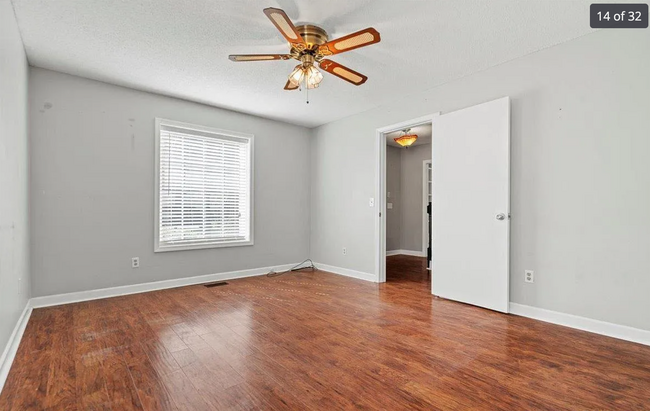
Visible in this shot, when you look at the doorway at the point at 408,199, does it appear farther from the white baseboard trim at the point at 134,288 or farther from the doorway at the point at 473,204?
the white baseboard trim at the point at 134,288

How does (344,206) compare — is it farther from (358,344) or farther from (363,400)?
(363,400)

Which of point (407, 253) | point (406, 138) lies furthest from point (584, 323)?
point (407, 253)

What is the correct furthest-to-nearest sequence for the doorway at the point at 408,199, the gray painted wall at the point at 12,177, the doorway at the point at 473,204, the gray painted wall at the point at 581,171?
the doorway at the point at 408,199, the doorway at the point at 473,204, the gray painted wall at the point at 581,171, the gray painted wall at the point at 12,177

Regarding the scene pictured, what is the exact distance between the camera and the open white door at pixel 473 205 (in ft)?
10.3

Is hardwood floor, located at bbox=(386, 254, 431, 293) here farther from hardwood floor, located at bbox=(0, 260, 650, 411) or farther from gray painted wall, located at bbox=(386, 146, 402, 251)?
hardwood floor, located at bbox=(0, 260, 650, 411)

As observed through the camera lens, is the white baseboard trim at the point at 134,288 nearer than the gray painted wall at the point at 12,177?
No

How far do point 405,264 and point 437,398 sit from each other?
4493mm

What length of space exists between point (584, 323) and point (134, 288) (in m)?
4.64

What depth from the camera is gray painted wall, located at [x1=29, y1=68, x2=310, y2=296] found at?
337cm

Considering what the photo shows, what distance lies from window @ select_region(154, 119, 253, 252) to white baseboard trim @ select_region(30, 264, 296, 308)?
433mm

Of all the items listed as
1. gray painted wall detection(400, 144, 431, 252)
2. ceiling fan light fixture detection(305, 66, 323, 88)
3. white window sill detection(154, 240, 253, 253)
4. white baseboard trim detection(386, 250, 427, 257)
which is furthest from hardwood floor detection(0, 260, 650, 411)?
gray painted wall detection(400, 144, 431, 252)

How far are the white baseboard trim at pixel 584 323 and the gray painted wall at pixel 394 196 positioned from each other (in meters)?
4.34

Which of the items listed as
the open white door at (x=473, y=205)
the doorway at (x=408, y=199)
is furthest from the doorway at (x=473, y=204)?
the doorway at (x=408, y=199)

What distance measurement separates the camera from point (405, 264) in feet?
20.0
